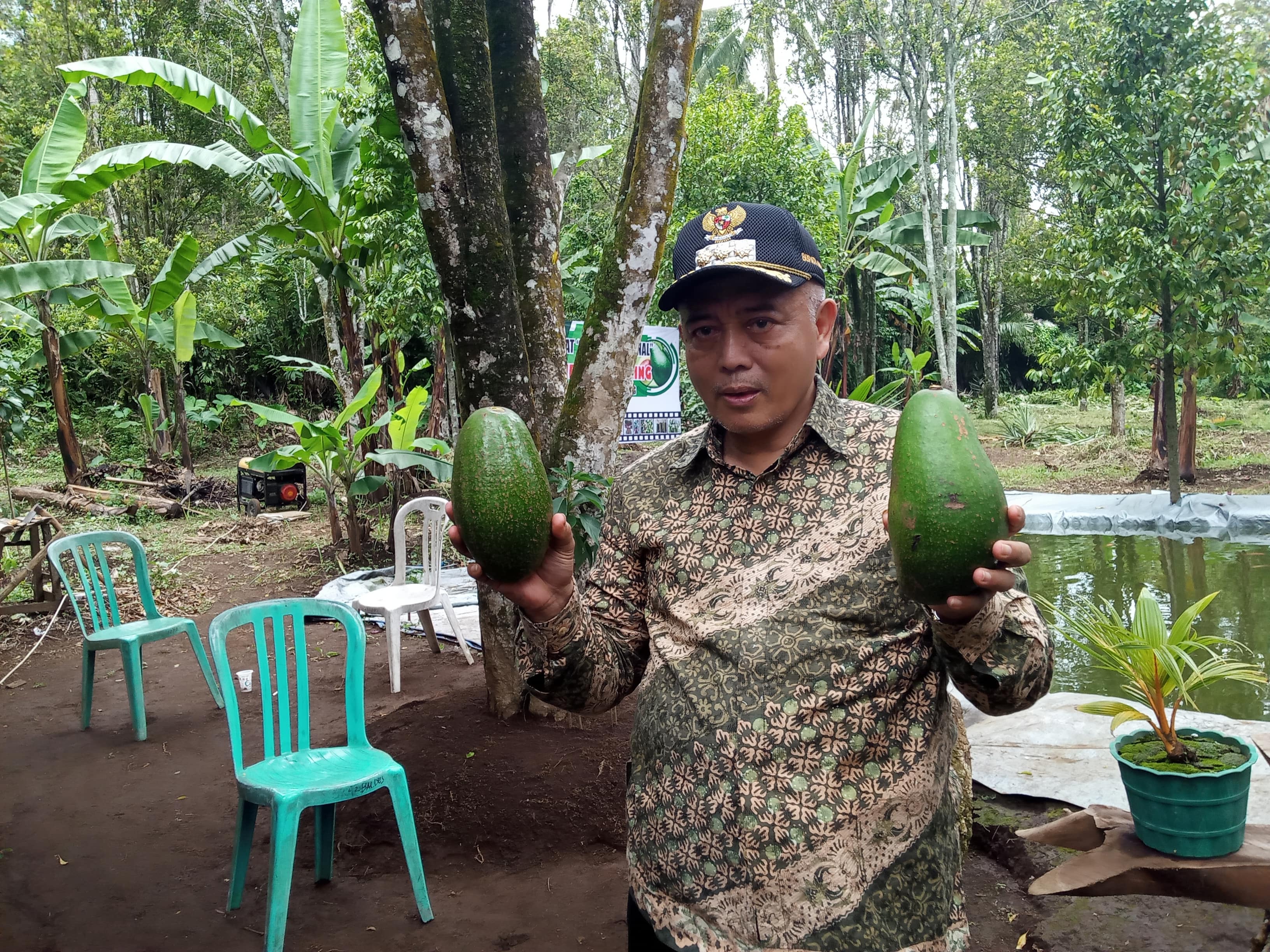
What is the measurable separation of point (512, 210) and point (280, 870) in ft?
9.10

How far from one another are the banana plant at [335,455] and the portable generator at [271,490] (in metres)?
3.11

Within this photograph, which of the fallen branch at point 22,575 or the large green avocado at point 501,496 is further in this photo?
the fallen branch at point 22,575

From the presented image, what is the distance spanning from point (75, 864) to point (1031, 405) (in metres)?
21.9

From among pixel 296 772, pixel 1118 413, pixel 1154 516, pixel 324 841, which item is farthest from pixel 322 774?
pixel 1118 413

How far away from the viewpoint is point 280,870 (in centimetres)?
279

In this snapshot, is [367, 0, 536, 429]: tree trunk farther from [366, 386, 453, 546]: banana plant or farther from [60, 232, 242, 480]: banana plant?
[60, 232, 242, 480]: banana plant

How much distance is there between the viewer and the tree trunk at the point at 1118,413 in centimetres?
1535

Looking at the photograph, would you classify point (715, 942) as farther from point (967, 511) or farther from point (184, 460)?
point (184, 460)

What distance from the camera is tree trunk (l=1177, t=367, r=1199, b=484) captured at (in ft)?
36.8

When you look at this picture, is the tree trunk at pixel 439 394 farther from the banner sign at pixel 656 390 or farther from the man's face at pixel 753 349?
the man's face at pixel 753 349

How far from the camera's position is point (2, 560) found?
26.1 ft

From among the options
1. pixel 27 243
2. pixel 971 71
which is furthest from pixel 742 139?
pixel 27 243

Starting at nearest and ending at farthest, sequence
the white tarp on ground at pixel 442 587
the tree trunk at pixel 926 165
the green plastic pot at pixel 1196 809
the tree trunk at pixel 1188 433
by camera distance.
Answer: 1. the green plastic pot at pixel 1196 809
2. the white tarp on ground at pixel 442 587
3. the tree trunk at pixel 1188 433
4. the tree trunk at pixel 926 165

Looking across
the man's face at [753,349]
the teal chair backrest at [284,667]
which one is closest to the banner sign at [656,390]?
the teal chair backrest at [284,667]
